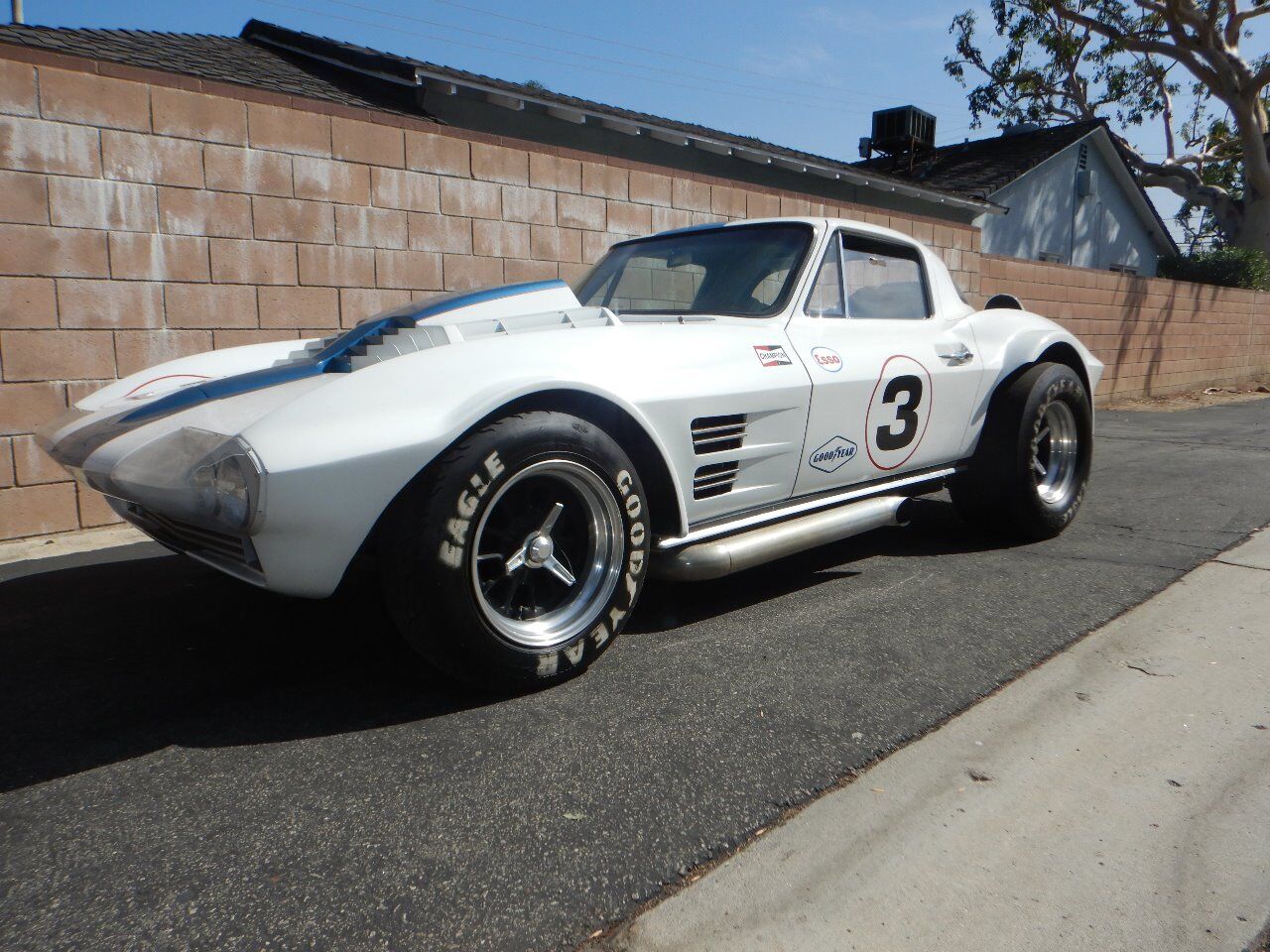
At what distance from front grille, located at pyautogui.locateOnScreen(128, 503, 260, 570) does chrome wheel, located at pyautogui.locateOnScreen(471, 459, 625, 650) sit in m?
0.57

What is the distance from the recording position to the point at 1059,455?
440 cm

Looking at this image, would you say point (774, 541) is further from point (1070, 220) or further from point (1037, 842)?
point (1070, 220)

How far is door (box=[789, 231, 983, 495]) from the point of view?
3242 millimetres

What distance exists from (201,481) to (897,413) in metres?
2.48

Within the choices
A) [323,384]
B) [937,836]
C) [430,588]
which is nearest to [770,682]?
[937,836]

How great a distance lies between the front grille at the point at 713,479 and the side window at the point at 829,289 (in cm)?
79

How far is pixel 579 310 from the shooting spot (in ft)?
9.86

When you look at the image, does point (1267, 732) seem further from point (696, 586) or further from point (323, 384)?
point (323, 384)

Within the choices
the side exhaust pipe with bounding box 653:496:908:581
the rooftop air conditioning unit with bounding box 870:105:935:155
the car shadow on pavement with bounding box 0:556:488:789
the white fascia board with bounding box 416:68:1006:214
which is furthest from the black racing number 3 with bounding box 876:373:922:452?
the rooftop air conditioning unit with bounding box 870:105:935:155

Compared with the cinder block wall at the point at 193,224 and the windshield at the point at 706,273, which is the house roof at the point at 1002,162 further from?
the windshield at the point at 706,273

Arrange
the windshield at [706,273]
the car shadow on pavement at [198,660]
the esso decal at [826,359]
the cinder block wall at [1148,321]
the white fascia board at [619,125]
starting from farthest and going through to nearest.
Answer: the cinder block wall at [1148,321] → the white fascia board at [619,125] → the windshield at [706,273] → the esso decal at [826,359] → the car shadow on pavement at [198,660]

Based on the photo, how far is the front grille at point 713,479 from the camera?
2838mm

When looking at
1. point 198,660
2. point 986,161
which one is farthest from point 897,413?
point 986,161

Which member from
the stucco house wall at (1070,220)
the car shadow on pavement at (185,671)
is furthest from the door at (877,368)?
the stucco house wall at (1070,220)
